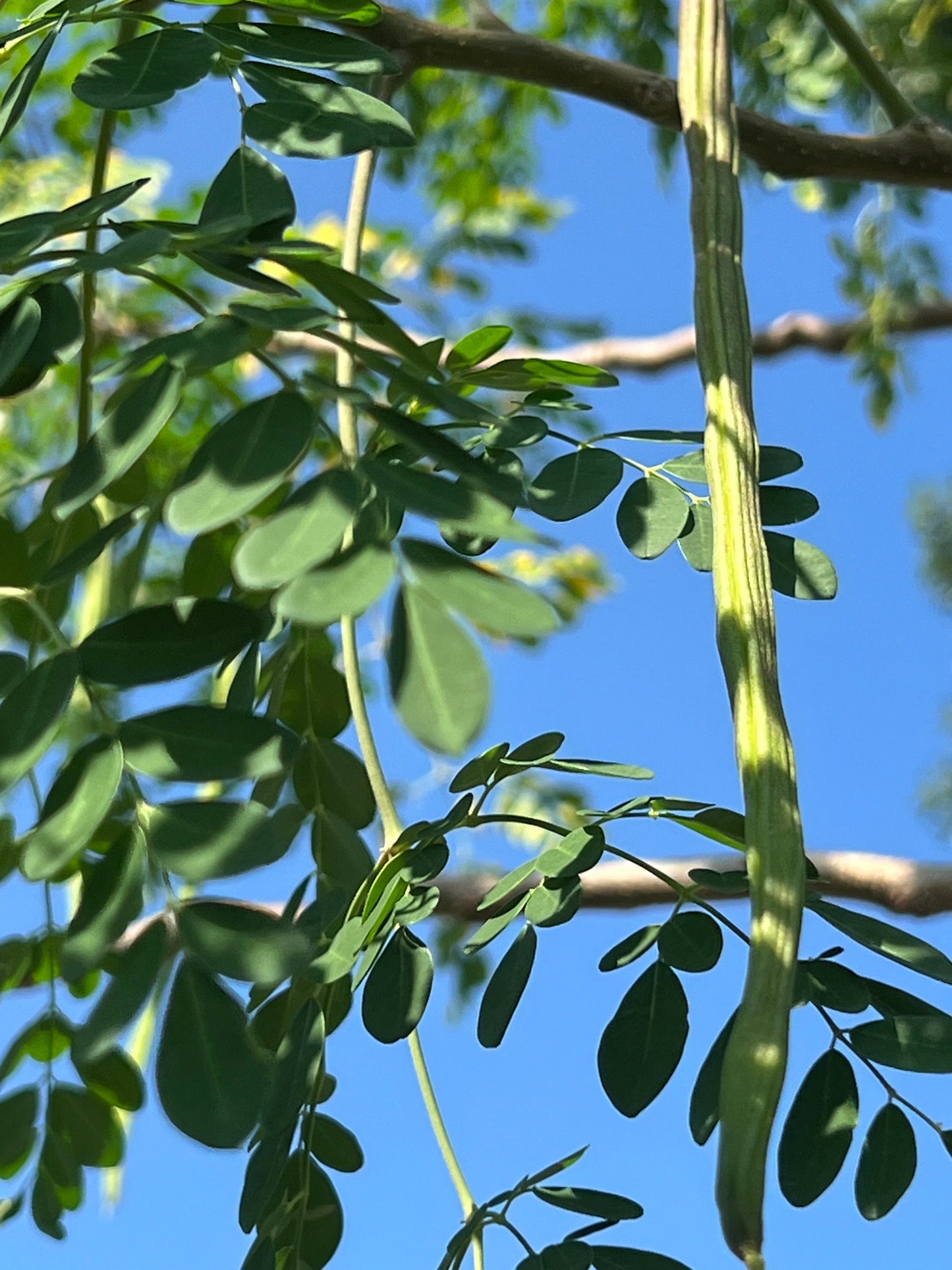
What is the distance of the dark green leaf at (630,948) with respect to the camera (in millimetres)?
540

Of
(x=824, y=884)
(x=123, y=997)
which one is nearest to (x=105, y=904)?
(x=123, y=997)

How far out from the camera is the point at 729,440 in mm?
516

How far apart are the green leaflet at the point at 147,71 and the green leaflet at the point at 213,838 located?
23 cm

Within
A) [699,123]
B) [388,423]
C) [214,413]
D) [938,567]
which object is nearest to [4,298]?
[388,423]

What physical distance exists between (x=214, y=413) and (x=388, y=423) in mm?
1481

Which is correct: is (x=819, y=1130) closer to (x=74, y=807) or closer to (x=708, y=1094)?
(x=708, y=1094)

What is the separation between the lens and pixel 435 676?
0.30 m

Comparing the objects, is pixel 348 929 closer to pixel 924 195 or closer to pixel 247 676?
pixel 247 676

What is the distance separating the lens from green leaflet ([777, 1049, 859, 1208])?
50 centimetres

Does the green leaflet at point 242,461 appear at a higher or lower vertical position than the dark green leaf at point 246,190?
lower

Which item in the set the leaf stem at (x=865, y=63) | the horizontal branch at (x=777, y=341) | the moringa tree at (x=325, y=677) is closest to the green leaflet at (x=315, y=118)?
the moringa tree at (x=325, y=677)

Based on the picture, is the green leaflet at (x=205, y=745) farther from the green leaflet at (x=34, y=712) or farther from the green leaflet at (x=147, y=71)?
the green leaflet at (x=147, y=71)

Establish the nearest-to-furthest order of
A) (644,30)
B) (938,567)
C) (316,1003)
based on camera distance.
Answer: (316,1003)
(644,30)
(938,567)

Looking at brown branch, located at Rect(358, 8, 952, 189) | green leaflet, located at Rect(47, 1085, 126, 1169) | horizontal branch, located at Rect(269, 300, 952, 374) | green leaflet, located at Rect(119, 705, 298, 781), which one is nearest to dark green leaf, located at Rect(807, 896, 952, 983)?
green leaflet, located at Rect(119, 705, 298, 781)
